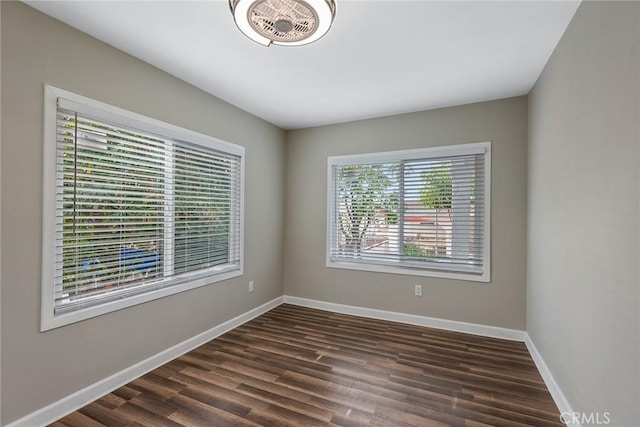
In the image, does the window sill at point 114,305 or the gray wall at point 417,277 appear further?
the gray wall at point 417,277

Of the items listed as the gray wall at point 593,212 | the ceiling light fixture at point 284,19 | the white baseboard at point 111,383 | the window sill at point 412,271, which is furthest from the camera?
the window sill at point 412,271

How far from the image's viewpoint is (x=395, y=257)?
3666 millimetres

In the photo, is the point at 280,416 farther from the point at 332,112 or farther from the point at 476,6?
the point at 332,112

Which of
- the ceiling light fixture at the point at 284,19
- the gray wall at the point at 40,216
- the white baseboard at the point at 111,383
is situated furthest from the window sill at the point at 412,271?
the ceiling light fixture at the point at 284,19

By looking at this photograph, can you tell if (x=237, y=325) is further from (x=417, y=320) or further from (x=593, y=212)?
(x=593, y=212)

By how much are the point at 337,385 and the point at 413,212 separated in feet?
6.85

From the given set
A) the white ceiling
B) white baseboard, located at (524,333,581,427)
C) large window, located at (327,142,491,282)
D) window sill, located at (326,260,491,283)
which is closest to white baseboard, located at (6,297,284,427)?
window sill, located at (326,260,491,283)

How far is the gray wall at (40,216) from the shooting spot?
1690mm

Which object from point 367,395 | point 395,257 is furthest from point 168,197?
point 395,257

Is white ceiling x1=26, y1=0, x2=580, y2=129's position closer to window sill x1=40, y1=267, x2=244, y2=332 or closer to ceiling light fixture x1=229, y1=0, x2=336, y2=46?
ceiling light fixture x1=229, y1=0, x2=336, y2=46

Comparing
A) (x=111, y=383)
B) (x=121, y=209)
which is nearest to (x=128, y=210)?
(x=121, y=209)

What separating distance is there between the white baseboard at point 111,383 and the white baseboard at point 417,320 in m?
1.18

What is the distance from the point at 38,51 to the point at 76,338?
72.1 inches

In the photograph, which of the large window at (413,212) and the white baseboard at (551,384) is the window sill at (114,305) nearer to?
the large window at (413,212)
